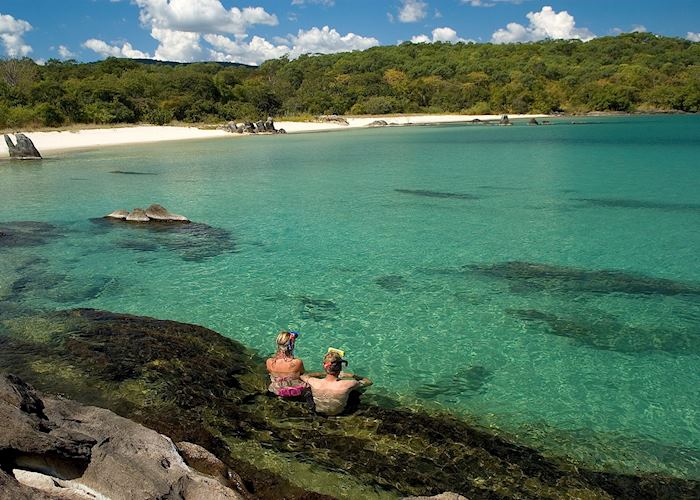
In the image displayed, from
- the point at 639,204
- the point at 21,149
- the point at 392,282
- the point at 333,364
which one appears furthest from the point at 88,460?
the point at 21,149

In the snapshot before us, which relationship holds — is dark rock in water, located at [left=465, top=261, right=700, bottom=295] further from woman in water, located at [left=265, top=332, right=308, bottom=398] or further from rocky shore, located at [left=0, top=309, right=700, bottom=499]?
woman in water, located at [left=265, top=332, right=308, bottom=398]

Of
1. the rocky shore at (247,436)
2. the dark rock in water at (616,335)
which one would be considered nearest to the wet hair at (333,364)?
the rocky shore at (247,436)

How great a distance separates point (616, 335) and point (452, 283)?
4210 mm

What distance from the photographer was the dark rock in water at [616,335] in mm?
10070

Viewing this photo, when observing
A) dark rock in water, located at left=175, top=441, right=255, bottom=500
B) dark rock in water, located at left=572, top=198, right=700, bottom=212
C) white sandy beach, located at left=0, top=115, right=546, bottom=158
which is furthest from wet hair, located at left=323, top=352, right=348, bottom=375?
white sandy beach, located at left=0, top=115, right=546, bottom=158

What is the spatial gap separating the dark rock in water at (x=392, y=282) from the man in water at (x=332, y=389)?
564 cm

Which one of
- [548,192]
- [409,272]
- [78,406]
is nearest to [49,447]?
[78,406]

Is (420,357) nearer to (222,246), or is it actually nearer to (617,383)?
(617,383)

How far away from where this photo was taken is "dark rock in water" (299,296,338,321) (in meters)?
11.9

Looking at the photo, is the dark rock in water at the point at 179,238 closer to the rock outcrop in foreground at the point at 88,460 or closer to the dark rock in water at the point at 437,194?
the rock outcrop in foreground at the point at 88,460

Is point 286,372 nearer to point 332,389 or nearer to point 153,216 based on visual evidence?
point 332,389

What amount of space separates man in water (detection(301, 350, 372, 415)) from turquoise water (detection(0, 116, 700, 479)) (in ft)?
3.81

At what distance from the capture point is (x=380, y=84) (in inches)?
5374

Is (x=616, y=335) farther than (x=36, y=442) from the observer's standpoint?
Yes
